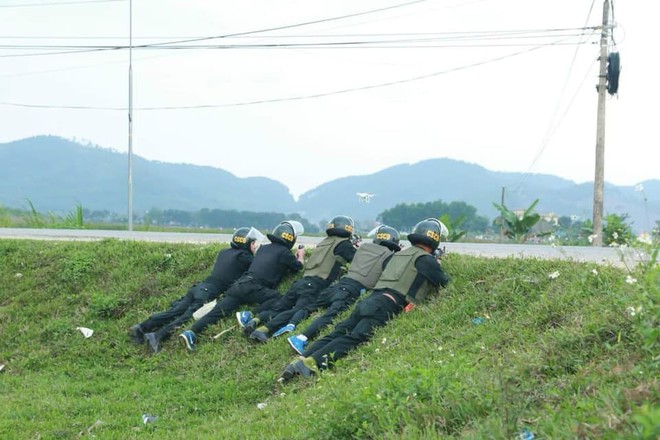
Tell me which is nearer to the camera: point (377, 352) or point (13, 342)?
point (377, 352)

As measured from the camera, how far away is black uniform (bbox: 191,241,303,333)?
10.8 meters

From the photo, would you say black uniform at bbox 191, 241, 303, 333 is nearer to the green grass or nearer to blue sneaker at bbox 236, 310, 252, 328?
the green grass

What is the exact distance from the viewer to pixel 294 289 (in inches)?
425

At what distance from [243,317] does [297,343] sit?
1.57 metres

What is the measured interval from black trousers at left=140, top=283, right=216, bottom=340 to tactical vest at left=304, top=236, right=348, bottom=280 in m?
1.60

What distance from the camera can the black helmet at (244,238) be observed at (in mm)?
12016

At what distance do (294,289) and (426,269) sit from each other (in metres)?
2.37

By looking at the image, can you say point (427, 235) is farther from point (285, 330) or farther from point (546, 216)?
point (546, 216)

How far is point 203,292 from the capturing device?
11.4 metres

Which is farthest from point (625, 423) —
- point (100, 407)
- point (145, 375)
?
point (145, 375)

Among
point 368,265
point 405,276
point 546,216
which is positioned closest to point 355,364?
point 405,276

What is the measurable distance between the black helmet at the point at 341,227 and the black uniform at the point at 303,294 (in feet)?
0.27

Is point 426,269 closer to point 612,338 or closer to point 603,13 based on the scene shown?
point 612,338

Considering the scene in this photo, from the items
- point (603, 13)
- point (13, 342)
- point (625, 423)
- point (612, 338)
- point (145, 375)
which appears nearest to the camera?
point (625, 423)
